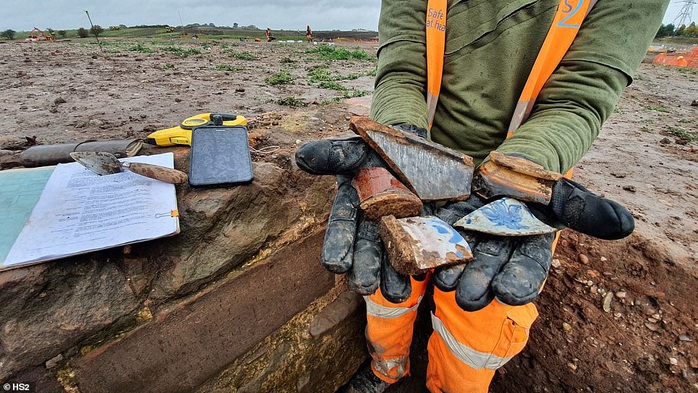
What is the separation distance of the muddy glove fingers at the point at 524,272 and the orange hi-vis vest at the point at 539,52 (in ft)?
2.38

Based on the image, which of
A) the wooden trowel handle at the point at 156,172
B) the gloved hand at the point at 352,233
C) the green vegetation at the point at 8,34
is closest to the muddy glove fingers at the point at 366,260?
the gloved hand at the point at 352,233

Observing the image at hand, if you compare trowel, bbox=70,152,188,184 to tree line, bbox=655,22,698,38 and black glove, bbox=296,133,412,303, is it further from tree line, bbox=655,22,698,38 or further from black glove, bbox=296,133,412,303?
tree line, bbox=655,22,698,38

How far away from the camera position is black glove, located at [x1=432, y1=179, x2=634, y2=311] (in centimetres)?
99

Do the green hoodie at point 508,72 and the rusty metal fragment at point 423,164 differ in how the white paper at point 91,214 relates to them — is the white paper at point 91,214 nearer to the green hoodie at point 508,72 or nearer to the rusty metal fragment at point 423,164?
the rusty metal fragment at point 423,164

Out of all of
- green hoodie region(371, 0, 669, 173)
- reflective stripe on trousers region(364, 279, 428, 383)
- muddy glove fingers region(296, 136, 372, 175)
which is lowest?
reflective stripe on trousers region(364, 279, 428, 383)

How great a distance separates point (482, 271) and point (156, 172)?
145 centimetres

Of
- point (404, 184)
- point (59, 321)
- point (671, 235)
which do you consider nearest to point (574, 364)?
point (671, 235)

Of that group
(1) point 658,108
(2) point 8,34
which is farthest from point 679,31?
(2) point 8,34

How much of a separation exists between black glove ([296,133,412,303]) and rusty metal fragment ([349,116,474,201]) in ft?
0.25

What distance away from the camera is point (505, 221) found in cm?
112

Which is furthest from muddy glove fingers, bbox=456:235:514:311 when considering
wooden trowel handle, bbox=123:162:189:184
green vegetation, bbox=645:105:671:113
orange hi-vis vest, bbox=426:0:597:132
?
green vegetation, bbox=645:105:671:113

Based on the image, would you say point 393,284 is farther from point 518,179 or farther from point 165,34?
point 165,34

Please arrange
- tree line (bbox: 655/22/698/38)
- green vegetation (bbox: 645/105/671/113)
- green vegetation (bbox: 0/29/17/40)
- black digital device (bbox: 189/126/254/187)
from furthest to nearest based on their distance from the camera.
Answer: tree line (bbox: 655/22/698/38) < green vegetation (bbox: 0/29/17/40) < green vegetation (bbox: 645/105/671/113) < black digital device (bbox: 189/126/254/187)

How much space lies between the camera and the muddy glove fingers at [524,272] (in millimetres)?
980
